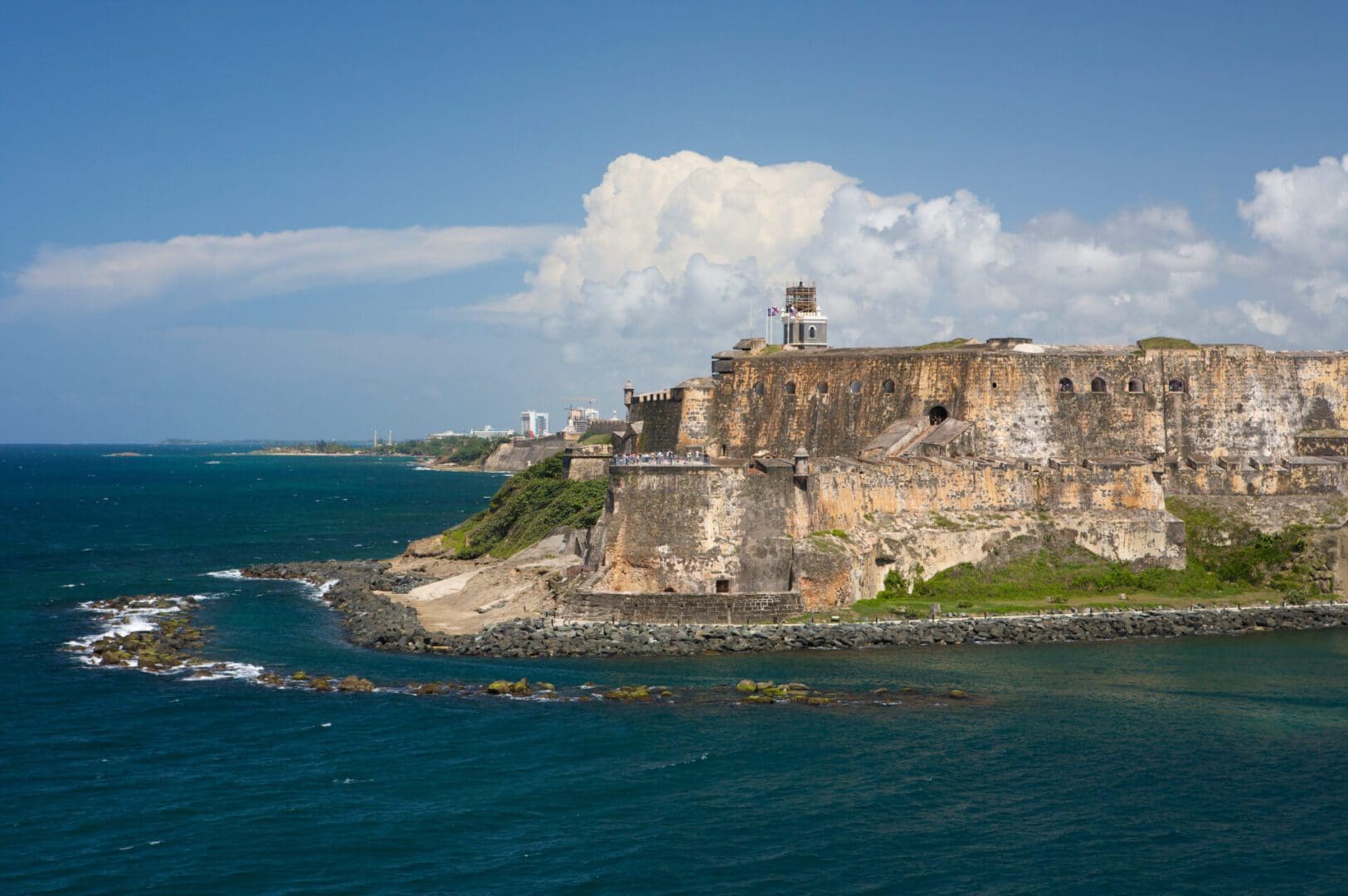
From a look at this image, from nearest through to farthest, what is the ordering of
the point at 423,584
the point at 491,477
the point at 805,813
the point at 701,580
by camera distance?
the point at 805,813 → the point at 701,580 → the point at 423,584 → the point at 491,477

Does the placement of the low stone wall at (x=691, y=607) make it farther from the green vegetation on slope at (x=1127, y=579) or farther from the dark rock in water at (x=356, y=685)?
the dark rock in water at (x=356, y=685)

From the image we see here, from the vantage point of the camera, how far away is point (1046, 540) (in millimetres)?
48844

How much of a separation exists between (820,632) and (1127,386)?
21278mm

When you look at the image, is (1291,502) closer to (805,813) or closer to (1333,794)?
(1333,794)

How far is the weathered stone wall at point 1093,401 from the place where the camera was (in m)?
55.1

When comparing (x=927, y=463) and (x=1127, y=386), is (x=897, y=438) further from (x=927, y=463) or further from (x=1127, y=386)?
(x=1127, y=386)

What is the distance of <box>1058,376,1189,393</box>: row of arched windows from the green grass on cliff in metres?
19.6

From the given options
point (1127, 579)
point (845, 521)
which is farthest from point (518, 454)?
point (1127, 579)

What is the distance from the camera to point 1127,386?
5572cm

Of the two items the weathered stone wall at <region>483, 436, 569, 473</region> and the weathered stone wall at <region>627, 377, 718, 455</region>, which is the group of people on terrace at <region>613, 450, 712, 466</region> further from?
the weathered stone wall at <region>483, 436, 569, 473</region>

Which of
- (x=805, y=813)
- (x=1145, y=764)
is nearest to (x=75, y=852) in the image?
(x=805, y=813)

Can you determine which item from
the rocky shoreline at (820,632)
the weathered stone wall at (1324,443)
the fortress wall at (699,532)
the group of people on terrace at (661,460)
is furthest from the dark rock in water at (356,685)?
the weathered stone wall at (1324,443)

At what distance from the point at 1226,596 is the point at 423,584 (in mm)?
30679

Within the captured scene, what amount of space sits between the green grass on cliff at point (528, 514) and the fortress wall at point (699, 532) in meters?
13.3
